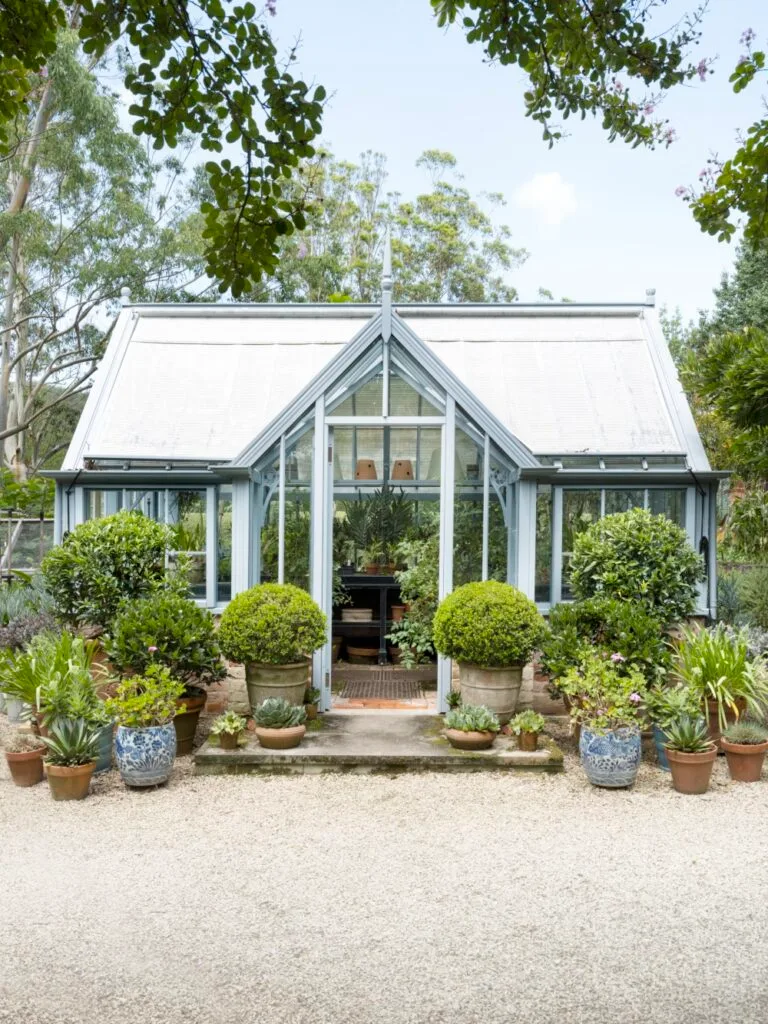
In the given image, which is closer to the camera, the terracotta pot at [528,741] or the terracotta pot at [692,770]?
the terracotta pot at [692,770]

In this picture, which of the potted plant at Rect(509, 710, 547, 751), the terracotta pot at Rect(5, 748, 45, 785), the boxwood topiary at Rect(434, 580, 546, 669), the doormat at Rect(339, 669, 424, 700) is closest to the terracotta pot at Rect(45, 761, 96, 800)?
the terracotta pot at Rect(5, 748, 45, 785)

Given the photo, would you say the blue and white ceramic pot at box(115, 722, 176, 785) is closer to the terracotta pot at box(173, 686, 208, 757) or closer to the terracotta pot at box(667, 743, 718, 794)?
the terracotta pot at box(173, 686, 208, 757)

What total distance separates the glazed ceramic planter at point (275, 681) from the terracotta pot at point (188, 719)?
48cm

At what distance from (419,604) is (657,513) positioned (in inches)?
105

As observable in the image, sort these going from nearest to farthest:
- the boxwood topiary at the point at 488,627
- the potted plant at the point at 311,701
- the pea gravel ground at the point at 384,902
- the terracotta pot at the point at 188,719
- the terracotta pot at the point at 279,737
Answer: the pea gravel ground at the point at 384,902 → the terracotta pot at the point at 279,737 → the boxwood topiary at the point at 488,627 → the terracotta pot at the point at 188,719 → the potted plant at the point at 311,701

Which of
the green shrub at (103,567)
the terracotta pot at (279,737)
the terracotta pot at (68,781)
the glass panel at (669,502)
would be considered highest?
the glass panel at (669,502)

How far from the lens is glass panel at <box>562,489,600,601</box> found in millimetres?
8695

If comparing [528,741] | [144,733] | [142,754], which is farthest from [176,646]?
[528,741]

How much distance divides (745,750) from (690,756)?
63 cm

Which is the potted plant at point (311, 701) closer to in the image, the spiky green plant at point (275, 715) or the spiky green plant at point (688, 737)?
the spiky green plant at point (275, 715)

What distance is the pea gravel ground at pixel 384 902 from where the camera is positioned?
359 centimetres

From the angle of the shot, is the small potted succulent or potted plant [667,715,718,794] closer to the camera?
potted plant [667,715,718,794]

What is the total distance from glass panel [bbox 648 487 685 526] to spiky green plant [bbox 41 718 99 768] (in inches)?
229

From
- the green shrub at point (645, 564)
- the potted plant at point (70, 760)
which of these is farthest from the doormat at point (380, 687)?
the potted plant at point (70, 760)
